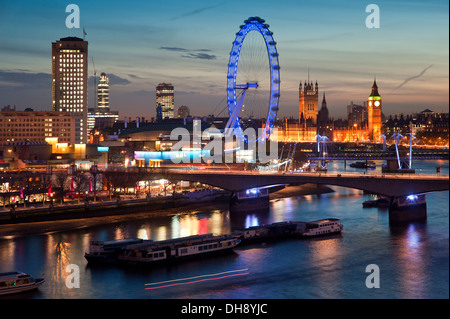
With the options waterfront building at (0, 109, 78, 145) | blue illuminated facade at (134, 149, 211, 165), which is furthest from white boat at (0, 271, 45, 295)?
waterfront building at (0, 109, 78, 145)

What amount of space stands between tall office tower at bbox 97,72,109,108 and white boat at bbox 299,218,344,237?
92.2 meters

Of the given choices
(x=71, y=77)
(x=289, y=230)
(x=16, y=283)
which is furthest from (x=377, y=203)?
(x=71, y=77)

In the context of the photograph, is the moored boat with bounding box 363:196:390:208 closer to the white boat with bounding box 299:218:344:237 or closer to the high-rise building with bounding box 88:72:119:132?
the white boat with bounding box 299:218:344:237

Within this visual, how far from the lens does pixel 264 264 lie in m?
17.3

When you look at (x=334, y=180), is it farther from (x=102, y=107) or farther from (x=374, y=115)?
(x=102, y=107)

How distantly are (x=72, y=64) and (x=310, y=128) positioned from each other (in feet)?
129

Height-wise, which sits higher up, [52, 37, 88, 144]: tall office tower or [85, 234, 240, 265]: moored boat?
[52, 37, 88, 144]: tall office tower

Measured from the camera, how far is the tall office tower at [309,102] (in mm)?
102688

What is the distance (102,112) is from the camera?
354 ft

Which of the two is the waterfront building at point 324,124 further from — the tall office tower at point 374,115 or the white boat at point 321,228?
the white boat at point 321,228

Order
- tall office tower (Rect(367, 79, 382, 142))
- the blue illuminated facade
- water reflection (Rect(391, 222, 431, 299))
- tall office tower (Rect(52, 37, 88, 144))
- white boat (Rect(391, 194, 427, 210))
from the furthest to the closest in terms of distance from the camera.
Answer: tall office tower (Rect(367, 79, 382, 142)) < tall office tower (Rect(52, 37, 88, 144)) < the blue illuminated facade < white boat (Rect(391, 194, 427, 210)) < water reflection (Rect(391, 222, 431, 299))

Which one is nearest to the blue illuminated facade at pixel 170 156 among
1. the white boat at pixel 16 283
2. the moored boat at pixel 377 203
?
the moored boat at pixel 377 203

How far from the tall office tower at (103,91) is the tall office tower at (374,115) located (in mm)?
41549

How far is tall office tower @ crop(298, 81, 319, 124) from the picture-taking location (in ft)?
337
